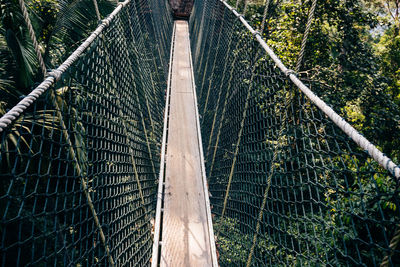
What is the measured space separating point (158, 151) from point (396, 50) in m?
5.50

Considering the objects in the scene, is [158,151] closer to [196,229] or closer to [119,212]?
[119,212]

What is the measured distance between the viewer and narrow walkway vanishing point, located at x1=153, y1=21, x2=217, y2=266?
4.43 ft

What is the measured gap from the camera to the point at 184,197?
1654 mm

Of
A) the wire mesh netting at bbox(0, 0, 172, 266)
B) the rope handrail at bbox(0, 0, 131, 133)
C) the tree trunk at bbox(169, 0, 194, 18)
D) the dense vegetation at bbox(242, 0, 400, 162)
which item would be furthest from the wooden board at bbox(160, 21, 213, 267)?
the tree trunk at bbox(169, 0, 194, 18)

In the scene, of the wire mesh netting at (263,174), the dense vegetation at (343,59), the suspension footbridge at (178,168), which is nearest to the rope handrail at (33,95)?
the suspension footbridge at (178,168)

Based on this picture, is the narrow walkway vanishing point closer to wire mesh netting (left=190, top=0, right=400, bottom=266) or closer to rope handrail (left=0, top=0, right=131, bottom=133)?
wire mesh netting (left=190, top=0, right=400, bottom=266)

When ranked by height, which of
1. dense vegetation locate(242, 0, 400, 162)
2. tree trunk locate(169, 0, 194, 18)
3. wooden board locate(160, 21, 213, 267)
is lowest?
wooden board locate(160, 21, 213, 267)

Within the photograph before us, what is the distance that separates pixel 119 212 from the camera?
1.74 metres

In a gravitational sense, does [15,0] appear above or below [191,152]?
above

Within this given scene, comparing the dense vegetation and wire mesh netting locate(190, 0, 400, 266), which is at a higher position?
the dense vegetation

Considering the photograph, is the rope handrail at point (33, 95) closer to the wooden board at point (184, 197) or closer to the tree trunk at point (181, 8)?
the wooden board at point (184, 197)

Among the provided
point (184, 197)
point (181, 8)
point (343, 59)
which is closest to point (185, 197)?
point (184, 197)

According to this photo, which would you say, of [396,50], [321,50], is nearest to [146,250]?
[321,50]

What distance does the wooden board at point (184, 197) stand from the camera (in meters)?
1.35
